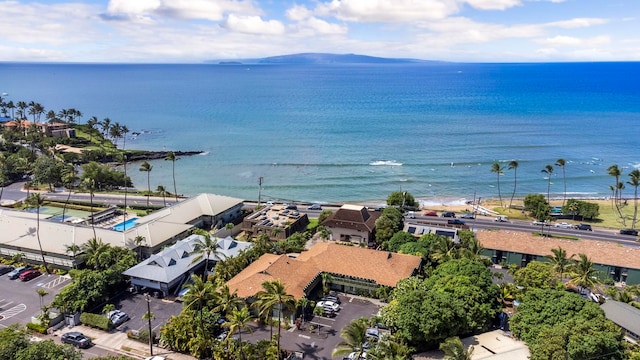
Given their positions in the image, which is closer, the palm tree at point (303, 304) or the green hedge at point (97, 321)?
the green hedge at point (97, 321)

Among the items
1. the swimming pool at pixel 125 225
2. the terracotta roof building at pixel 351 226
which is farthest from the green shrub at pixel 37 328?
the terracotta roof building at pixel 351 226

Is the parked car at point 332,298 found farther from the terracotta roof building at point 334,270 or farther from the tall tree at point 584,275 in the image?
the tall tree at point 584,275

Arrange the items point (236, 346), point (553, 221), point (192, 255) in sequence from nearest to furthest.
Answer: point (236, 346) → point (192, 255) → point (553, 221)

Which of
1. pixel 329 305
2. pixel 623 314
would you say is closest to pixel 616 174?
pixel 623 314

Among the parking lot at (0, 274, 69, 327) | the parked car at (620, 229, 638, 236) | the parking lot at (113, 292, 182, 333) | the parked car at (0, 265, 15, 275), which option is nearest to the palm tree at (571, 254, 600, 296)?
Result: the parked car at (620, 229, 638, 236)

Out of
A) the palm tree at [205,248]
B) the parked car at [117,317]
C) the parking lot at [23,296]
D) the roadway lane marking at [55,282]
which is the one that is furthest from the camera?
the roadway lane marking at [55,282]

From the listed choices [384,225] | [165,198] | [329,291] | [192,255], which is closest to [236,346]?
[329,291]

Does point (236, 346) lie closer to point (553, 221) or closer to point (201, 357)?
point (201, 357)

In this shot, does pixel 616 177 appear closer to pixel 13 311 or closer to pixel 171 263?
pixel 171 263
